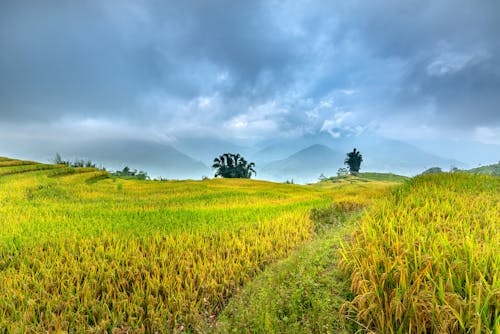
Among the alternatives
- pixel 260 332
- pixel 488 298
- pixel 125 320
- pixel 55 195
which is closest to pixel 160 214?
pixel 125 320

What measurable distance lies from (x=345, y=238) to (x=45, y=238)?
5.09m

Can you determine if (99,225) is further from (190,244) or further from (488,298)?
(488,298)

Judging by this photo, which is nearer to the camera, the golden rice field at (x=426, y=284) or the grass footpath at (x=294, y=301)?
the golden rice field at (x=426, y=284)

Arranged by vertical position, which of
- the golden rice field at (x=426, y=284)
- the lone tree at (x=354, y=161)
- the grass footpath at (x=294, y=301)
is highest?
the lone tree at (x=354, y=161)

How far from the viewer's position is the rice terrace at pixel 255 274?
2.00m

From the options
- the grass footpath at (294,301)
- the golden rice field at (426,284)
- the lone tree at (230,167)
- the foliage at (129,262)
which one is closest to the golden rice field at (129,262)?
the foliage at (129,262)

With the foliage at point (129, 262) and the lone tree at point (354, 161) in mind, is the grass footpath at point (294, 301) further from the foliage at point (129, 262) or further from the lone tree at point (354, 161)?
the lone tree at point (354, 161)

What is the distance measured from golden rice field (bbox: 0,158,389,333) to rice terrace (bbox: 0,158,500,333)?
20 millimetres

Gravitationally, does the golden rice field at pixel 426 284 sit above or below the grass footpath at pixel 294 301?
above

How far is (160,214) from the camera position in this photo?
19.3 feet

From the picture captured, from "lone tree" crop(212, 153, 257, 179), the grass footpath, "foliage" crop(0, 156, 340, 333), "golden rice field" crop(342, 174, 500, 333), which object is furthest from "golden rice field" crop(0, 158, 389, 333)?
"lone tree" crop(212, 153, 257, 179)

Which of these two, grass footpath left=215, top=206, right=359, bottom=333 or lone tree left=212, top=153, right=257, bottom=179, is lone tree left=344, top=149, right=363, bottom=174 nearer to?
lone tree left=212, top=153, right=257, bottom=179

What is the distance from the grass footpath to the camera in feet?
6.90

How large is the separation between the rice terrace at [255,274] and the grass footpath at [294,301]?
0.04ft
